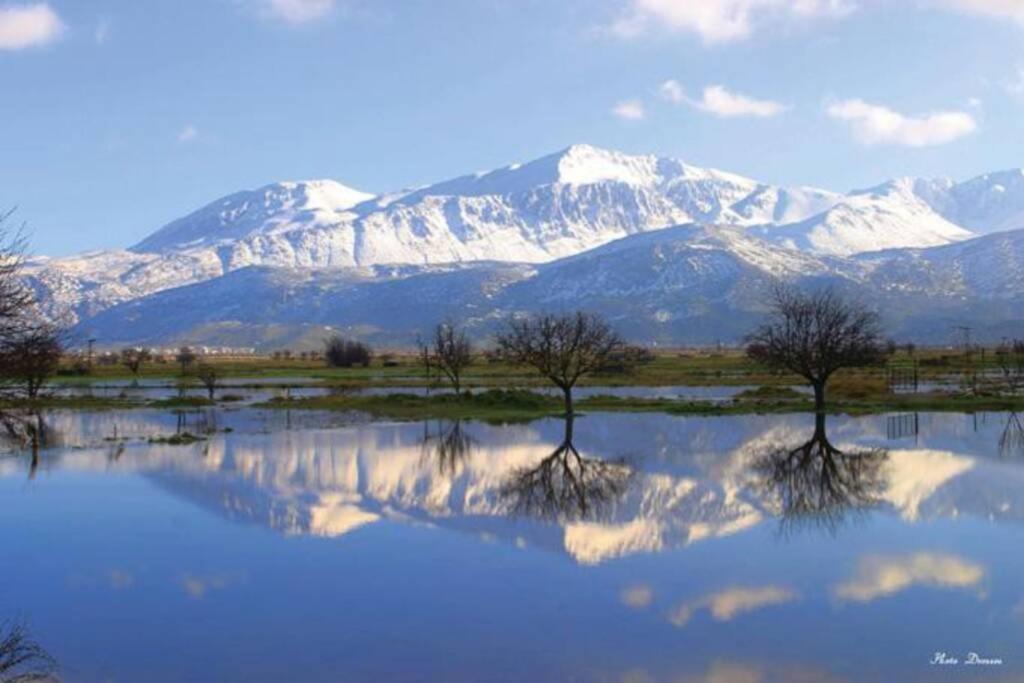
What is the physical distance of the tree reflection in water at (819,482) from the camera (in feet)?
99.3

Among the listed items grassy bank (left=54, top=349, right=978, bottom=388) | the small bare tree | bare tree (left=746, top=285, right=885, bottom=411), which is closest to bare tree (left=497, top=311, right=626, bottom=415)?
bare tree (left=746, top=285, right=885, bottom=411)

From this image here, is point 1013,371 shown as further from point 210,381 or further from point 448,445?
point 448,445

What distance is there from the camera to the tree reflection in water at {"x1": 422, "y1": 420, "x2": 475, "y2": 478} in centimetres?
4256

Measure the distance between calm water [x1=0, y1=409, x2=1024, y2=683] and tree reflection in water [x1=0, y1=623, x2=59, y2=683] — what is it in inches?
16.2

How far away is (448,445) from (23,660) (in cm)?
3341

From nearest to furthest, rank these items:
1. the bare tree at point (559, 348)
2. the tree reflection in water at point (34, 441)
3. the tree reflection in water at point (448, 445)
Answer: the tree reflection in water at point (448, 445) → the tree reflection in water at point (34, 441) → the bare tree at point (559, 348)

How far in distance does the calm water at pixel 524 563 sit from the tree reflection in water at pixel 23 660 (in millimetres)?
411

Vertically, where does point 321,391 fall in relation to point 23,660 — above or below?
above

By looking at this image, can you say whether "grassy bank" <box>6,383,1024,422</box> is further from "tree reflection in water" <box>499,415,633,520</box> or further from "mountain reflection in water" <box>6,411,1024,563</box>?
"tree reflection in water" <box>499,415,633,520</box>

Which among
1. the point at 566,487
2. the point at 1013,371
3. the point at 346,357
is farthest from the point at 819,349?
the point at 346,357

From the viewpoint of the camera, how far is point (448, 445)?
5066 cm

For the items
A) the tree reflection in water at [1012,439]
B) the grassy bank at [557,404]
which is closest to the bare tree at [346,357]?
the grassy bank at [557,404]

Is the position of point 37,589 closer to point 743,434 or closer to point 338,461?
point 338,461

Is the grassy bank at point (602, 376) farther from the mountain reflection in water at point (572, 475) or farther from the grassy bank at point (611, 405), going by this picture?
the mountain reflection in water at point (572, 475)
